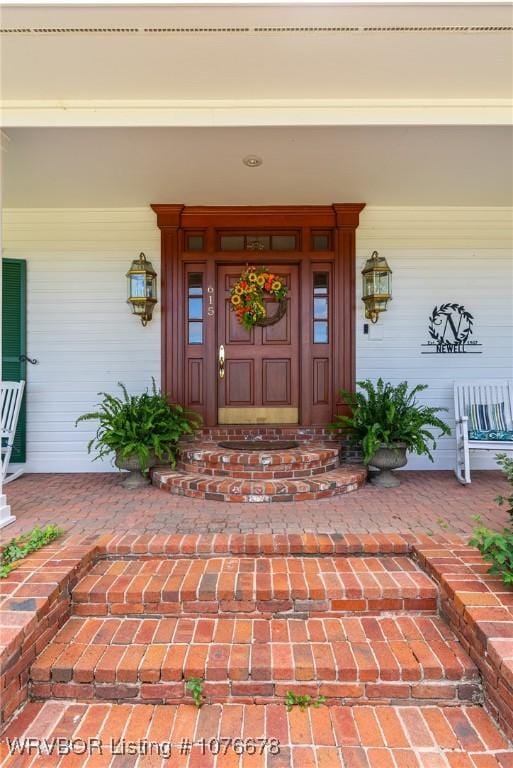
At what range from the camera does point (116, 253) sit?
13.7 feet

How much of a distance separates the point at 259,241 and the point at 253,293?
624 mm

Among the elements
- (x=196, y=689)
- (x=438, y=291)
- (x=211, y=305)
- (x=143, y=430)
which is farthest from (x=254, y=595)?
(x=438, y=291)

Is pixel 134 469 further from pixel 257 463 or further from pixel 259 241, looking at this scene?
pixel 259 241

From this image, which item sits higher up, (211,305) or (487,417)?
(211,305)

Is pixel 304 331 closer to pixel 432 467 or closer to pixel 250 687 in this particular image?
pixel 432 467

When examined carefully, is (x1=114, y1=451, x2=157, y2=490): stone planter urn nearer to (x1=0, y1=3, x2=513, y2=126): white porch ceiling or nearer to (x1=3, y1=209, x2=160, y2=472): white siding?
(x1=3, y1=209, x2=160, y2=472): white siding

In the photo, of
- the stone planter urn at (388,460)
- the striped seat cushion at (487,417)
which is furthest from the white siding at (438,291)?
the stone planter urn at (388,460)

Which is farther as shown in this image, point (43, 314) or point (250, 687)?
point (43, 314)

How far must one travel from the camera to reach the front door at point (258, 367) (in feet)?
13.9

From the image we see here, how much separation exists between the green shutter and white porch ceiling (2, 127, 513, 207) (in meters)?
0.66

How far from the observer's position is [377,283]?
3.97m

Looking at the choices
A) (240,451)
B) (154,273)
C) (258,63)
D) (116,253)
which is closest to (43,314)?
(116,253)

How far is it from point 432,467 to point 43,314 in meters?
4.28

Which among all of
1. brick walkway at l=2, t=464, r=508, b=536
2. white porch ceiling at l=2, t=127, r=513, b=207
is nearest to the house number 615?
white porch ceiling at l=2, t=127, r=513, b=207
